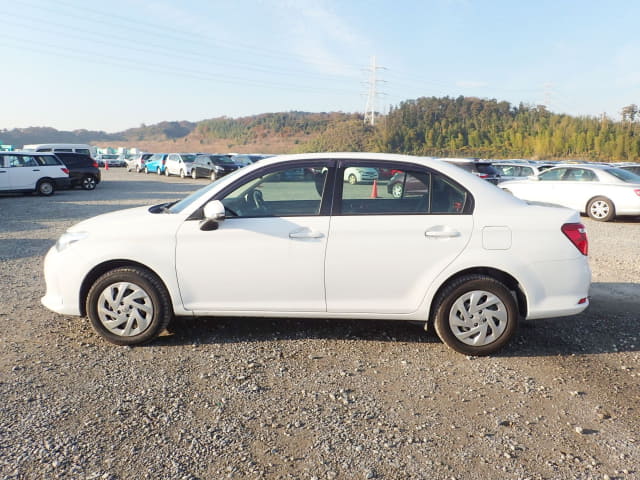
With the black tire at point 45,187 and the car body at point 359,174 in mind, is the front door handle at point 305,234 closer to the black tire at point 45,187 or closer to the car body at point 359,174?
the car body at point 359,174

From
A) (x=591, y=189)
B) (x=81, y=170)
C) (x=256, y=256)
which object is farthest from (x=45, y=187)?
(x=591, y=189)

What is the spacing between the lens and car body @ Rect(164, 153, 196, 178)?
32188 mm

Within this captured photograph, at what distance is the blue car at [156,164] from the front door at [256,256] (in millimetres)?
33163

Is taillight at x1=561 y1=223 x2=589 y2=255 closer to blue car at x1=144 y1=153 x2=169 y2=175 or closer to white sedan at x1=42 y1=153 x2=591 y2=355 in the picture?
white sedan at x1=42 y1=153 x2=591 y2=355

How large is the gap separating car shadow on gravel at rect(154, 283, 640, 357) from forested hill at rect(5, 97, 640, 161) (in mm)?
54785

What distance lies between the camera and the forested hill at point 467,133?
5681cm

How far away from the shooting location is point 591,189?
526 inches

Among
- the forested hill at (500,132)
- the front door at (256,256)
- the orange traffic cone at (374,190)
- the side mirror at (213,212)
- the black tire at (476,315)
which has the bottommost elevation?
the black tire at (476,315)

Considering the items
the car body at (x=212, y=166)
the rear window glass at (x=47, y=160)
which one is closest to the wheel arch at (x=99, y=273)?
the rear window glass at (x=47, y=160)

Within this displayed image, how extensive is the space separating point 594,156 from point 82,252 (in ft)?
194

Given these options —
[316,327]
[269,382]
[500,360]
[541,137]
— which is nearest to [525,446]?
[500,360]

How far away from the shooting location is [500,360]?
4.23 metres

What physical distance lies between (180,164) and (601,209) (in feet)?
84.9

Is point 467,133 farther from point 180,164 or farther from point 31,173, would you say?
point 31,173
